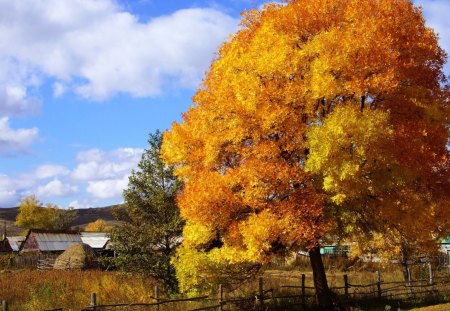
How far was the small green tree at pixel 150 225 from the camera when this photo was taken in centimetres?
2427

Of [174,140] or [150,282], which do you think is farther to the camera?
[150,282]

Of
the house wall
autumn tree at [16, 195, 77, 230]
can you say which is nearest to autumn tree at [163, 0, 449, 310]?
the house wall

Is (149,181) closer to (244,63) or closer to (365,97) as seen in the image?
(244,63)

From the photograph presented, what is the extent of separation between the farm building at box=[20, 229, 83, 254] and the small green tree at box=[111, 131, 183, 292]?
47411 mm

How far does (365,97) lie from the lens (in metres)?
17.6

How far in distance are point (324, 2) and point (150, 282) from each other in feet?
57.8

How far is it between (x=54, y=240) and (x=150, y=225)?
50703mm

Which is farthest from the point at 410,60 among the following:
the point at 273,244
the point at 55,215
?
the point at 55,215

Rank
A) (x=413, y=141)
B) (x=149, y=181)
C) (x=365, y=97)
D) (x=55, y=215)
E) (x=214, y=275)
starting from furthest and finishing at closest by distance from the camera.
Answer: (x=55, y=215) < (x=149, y=181) < (x=214, y=275) < (x=365, y=97) < (x=413, y=141)

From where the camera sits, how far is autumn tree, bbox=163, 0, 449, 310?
15.9 metres

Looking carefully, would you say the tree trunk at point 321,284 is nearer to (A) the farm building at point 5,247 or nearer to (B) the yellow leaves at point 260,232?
(B) the yellow leaves at point 260,232

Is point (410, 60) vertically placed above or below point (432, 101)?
above

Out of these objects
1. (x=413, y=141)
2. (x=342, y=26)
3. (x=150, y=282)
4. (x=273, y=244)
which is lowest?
(x=150, y=282)

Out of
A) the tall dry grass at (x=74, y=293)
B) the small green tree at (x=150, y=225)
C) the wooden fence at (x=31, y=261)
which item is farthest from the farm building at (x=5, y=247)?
the small green tree at (x=150, y=225)
